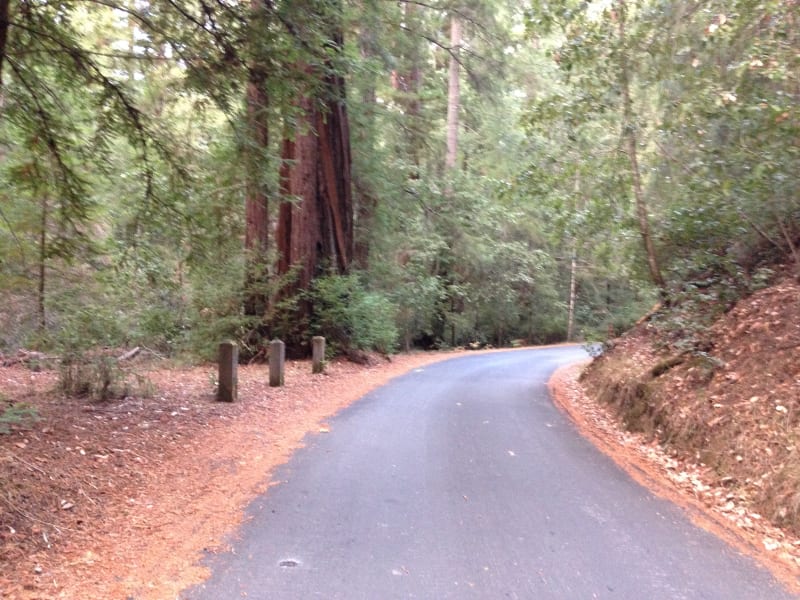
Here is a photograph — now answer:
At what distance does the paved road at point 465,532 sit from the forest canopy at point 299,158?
388 cm

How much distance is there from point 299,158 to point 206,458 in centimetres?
1053

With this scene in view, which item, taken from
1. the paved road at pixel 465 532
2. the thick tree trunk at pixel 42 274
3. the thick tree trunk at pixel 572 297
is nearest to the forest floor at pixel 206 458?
the paved road at pixel 465 532

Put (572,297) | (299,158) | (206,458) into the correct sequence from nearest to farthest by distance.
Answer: (206,458), (299,158), (572,297)

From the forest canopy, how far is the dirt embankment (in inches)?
52.0

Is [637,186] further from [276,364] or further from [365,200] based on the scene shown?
[365,200]

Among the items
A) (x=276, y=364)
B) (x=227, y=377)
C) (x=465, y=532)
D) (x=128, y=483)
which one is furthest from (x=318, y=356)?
(x=465, y=532)

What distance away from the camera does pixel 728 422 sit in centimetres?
692

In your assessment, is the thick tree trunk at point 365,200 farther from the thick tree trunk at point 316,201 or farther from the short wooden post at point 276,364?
the short wooden post at point 276,364

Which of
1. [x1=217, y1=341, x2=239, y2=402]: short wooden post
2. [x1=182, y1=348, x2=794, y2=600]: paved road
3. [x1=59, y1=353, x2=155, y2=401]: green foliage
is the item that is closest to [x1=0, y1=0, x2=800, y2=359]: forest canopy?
[x1=59, y1=353, x2=155, y2=401]: green foliage

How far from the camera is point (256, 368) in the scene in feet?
47.3

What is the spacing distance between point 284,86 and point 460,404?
596 centimetres

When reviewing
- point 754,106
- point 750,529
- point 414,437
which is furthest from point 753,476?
point 754,106

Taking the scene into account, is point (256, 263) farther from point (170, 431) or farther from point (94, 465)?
point (94, 465)

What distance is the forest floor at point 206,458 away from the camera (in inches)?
168
